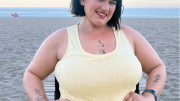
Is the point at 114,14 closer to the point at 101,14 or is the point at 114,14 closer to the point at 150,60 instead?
the point at 101,14

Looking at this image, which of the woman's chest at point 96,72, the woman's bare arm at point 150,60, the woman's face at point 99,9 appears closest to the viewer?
the woman's chest at point 96,72

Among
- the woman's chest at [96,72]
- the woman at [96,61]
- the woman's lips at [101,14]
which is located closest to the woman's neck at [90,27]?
the woman at [96,61]

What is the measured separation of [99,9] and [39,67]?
68cm

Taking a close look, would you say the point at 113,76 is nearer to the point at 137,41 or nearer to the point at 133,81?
the point at 133,81

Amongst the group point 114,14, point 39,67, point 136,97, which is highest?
point 114,14

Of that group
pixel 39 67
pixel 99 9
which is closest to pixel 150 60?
pixel 99 9

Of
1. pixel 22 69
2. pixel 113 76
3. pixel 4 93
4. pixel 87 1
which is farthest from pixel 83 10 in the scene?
pixel 22 69

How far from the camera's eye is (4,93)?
4.86 meters

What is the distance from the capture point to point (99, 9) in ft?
5.19

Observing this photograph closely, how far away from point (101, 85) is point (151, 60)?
0.57 meters

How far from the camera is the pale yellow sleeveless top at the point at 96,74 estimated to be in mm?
1476

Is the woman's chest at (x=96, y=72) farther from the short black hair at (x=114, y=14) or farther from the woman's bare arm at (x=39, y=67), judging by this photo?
the short black hair at (x=114, y=14)

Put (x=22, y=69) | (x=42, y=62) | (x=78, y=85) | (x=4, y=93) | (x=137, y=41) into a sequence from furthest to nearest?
(x=22, y=69) < (x=4, y=93) < (x=137, y=41) < (x=42, y=62) < (x=78, y=85)

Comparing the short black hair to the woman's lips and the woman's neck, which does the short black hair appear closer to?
the woman's neck
